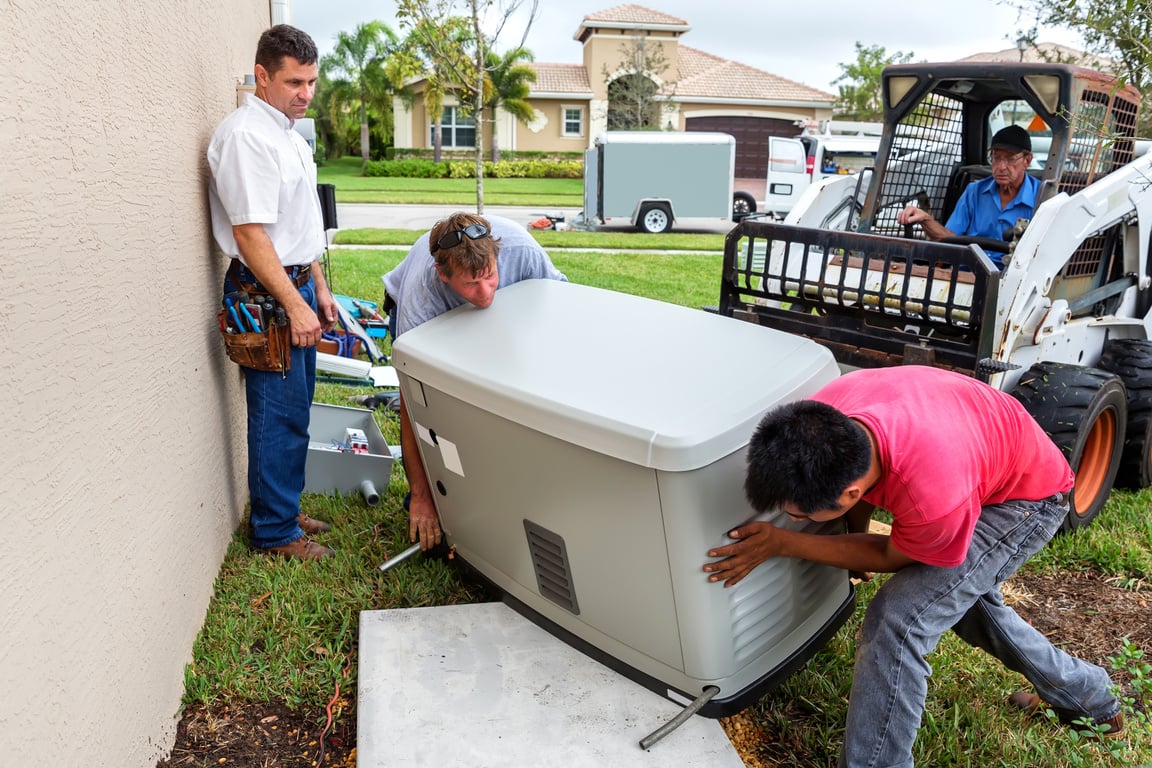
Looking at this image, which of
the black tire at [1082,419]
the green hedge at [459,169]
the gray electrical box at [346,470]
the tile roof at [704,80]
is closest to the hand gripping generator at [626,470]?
the gray electrical box at [346,470]

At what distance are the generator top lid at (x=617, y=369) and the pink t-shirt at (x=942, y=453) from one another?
254mm

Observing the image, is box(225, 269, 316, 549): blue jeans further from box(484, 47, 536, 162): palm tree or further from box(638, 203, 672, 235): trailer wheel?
box(484, 47, 536, 162): palm tree

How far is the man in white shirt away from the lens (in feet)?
10.5

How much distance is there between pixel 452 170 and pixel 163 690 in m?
35.8

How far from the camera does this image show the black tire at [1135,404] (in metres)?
4.44

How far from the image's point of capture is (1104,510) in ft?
14.4

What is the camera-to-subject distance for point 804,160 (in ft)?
60.9

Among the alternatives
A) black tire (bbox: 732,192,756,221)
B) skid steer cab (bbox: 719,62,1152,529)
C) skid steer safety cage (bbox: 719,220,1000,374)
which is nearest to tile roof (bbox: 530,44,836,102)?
black tire (bbox: 732,192,756,221)

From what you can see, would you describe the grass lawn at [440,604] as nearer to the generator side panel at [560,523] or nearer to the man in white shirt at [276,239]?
the man in white shirt at [276,239]

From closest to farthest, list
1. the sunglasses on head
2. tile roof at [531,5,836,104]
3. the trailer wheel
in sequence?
1. the sunglasses on head
2. the trailer wheel
3. tile roof at [531,5,836,104]

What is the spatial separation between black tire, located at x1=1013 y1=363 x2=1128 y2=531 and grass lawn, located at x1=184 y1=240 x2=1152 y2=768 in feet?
0.48

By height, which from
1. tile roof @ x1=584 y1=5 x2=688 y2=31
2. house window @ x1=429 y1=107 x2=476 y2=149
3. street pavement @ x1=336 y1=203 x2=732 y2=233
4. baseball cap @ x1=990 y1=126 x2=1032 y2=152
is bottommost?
street pavement @ x1=336 y1=203 x2=732 y2=233

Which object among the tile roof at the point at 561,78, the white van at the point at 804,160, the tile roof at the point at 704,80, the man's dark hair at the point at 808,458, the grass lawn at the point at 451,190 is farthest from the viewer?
the tile roof at the point at 561,78

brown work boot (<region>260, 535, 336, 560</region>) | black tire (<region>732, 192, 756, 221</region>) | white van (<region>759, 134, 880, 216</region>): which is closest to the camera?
brown work boot (<region>260, 535, 336, 560</region>)
